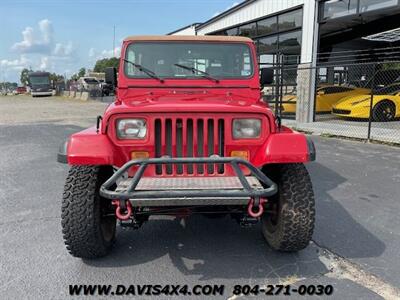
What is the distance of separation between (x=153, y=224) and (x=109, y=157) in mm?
1386

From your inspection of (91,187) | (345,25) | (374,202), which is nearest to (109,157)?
(91,187)

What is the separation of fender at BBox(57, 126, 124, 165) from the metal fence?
27.4ft

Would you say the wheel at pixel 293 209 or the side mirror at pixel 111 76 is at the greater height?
the side mirror at pixel 111 76

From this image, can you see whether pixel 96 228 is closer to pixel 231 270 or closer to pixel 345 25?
pixel 231 270

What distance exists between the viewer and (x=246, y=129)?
3.19 metres

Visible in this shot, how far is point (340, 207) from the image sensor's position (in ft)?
15.3

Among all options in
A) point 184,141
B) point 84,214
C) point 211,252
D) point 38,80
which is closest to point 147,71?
point 184,141

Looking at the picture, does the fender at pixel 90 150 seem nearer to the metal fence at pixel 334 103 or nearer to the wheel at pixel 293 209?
the wheel at pixel 293 209

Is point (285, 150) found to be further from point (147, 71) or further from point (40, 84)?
point (40, 84)

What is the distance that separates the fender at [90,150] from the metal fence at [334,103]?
836 cm

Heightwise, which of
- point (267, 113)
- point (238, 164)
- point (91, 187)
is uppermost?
point (267, 113)

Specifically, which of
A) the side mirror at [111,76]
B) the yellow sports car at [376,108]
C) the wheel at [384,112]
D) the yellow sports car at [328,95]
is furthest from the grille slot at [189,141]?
the yellow sports car at [328,95]

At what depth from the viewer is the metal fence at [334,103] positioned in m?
11.1

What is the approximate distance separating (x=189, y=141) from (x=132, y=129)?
1.59 feet
